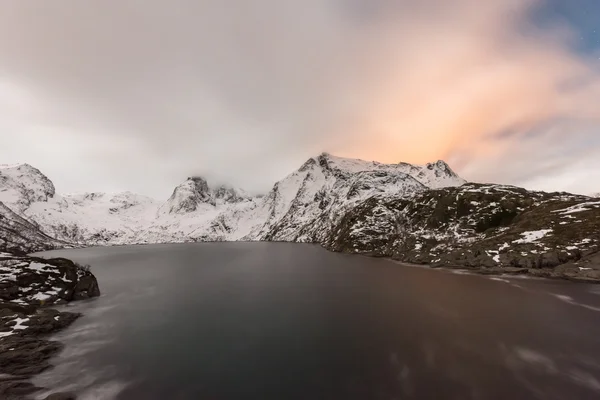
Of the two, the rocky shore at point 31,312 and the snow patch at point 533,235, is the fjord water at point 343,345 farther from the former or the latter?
the snow patch at point 533,235

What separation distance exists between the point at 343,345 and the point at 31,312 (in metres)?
47.3

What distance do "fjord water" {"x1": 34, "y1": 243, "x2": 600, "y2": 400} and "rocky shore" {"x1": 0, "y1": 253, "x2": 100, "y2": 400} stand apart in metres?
1.92

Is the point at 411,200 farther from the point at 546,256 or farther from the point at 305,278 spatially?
the point at 305,278

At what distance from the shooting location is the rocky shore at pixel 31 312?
1048 inches

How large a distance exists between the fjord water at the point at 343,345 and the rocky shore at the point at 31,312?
1922 mm

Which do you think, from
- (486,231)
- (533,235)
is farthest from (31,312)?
(486,231)

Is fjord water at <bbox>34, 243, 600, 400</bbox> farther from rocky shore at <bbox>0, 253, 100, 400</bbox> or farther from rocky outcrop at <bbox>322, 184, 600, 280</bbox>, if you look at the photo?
rocky outcrop at <bbox>322, 184, 600, 280</bbox>

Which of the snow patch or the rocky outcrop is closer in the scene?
the rocky outcrop

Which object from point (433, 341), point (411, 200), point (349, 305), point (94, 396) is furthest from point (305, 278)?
point (411, 200)

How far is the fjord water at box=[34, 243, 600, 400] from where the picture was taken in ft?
81.4

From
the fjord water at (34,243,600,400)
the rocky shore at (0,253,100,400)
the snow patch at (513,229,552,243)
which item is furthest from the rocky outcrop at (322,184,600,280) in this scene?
the rocky shore at (0,253,100,400)

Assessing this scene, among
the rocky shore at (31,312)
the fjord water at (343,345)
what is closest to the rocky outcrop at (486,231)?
the fjord water at (343,345)

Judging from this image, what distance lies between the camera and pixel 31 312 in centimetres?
4400

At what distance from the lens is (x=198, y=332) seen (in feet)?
132
